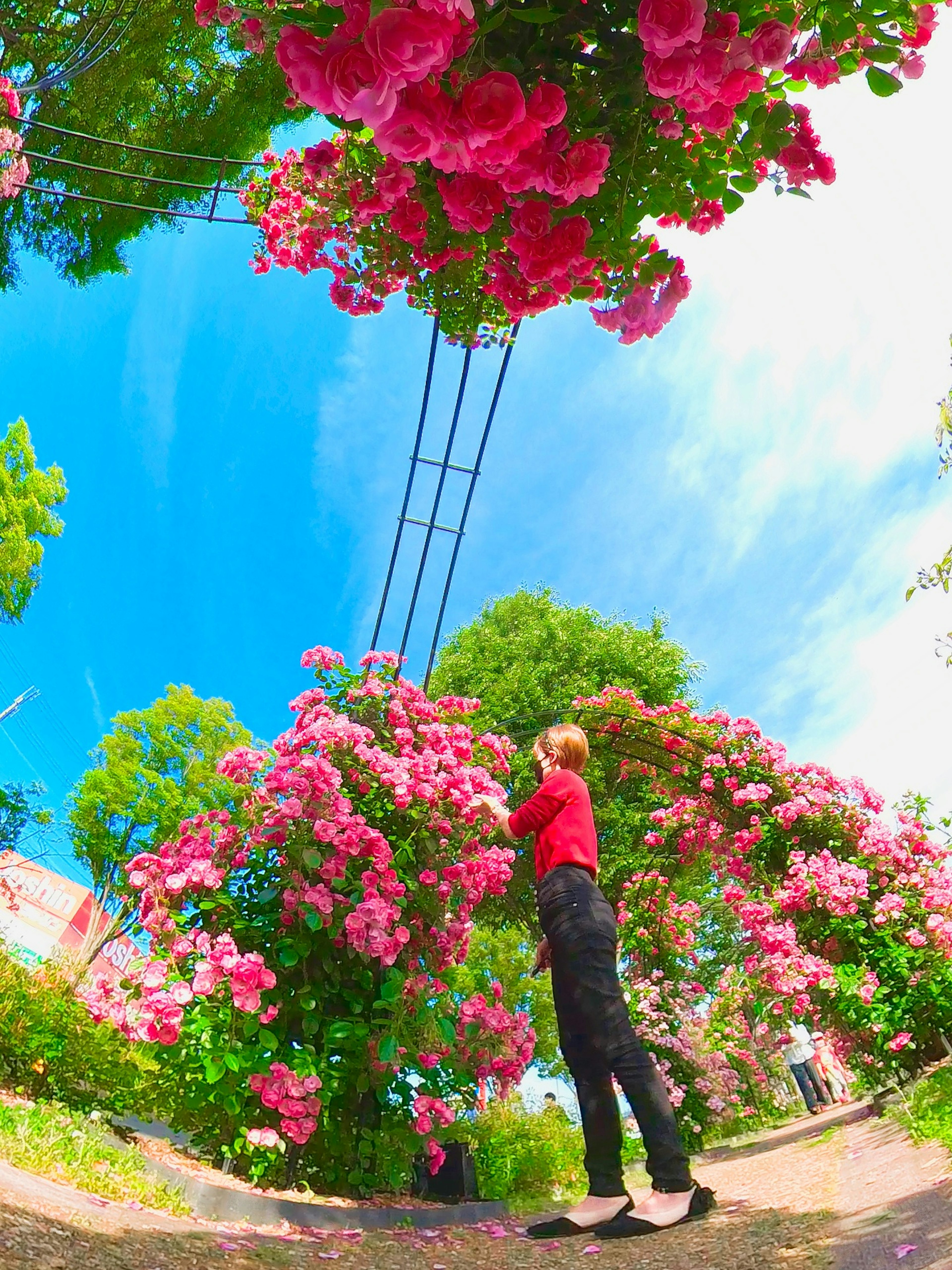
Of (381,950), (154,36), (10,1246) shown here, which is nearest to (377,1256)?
(381,950)

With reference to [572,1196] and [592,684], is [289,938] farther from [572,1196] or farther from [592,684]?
[592,684]

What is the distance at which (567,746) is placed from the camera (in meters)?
2.84

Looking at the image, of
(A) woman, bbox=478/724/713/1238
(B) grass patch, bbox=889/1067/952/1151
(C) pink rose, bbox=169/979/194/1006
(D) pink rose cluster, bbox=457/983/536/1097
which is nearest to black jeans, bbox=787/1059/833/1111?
(B) grass patch, bbox=889/1067/952/1151

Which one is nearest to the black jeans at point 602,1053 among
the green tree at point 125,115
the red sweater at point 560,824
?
the red sweater at point 560,824

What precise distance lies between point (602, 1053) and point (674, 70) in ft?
7.59

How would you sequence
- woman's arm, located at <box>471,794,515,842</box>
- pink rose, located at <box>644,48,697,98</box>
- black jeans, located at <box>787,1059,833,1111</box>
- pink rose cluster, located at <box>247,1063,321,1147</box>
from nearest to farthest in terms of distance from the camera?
pink rose, located at <box>644,48,697,98</box>, woman's arm, located at <box>471,794,515,842</box>, pink rose cluster, located at <box>247,1063,321,1147</box>, black jeans, located at <box>787,1059,833,1111</box>

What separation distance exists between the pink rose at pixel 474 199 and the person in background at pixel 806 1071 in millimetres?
A: 10515

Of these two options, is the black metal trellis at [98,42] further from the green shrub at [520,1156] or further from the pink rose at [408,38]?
the green shrub at [520,1156]

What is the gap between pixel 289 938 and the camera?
3.42 meters

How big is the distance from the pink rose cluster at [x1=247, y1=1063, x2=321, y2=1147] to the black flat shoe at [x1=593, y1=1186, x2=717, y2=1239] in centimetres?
149

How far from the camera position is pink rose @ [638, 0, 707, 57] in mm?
1119

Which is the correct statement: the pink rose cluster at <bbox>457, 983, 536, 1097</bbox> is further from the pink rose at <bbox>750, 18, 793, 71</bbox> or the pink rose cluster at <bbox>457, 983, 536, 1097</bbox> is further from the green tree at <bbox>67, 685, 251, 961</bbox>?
the green tree at <bbox>67, 685, 251, 961</bbox>

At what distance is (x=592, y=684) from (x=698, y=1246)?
10.9 metres

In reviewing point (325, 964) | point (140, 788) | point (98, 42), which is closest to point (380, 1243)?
point (325, 964)
